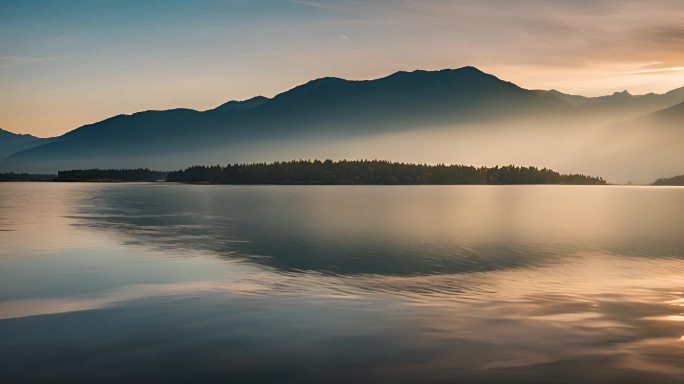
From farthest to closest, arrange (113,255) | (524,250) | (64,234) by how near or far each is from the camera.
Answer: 1. (64,234)
2. (524,250)
3. (113,255)

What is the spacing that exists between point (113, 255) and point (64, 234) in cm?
2067

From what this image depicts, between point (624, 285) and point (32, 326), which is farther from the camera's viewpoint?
point (624, 285)

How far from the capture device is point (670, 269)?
4072cm

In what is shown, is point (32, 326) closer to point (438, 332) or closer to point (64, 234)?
point (438, 332)

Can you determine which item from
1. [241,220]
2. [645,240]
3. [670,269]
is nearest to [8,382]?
[670,269]

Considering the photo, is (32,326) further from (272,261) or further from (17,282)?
(272,261)

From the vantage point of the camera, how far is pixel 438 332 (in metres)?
20.5

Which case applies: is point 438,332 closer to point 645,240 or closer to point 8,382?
point 8,382

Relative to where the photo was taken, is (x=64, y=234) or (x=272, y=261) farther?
(x=64, y=234)

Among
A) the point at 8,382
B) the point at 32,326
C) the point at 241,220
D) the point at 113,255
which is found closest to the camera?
the point at 8,382

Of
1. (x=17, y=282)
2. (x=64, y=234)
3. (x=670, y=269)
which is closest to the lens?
(x=17, y=282)

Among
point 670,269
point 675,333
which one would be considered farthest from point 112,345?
point 670,269

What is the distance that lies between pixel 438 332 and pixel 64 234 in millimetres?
52543

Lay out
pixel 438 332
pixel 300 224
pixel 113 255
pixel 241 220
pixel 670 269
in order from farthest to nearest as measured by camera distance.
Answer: pixel 241 220 < pixel 300 224 < pixel 113 255 < pixel 670 269 < pixel 438 332
